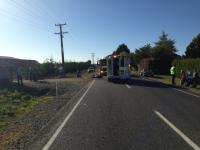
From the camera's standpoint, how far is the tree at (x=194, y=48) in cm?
7238

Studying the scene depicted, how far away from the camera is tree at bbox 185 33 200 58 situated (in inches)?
2849

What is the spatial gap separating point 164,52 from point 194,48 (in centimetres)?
878

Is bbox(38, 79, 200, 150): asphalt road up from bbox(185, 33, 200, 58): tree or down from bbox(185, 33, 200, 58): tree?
down

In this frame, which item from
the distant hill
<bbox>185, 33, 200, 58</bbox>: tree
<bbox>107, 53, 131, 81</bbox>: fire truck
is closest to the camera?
<bbox>107, 53, 131, 81</bbox>: fire truck

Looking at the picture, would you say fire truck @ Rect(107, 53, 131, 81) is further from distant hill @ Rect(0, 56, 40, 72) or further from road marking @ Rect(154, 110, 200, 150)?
road marking @ Rect(154, 110, 200, 150)

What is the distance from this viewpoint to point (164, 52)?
264 feet

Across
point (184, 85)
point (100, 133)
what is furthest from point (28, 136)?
point (184, 85)

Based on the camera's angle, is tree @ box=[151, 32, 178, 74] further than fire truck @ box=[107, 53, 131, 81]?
Yes

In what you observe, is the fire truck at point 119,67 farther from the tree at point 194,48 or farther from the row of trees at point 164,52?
the tree at point 194,48

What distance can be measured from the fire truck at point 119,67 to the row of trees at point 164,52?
27967 millimetres

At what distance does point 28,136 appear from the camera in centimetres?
938

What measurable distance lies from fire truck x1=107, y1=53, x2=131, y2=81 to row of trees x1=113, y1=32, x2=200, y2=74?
27967mm

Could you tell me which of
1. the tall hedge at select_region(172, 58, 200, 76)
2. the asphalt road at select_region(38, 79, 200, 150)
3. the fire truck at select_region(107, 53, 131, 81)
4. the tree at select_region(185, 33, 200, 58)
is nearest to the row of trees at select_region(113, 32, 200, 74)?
the tree at select_region(185, 33, 200, 58)

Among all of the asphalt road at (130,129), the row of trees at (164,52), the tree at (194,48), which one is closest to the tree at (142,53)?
the row of trees at (164,52)
